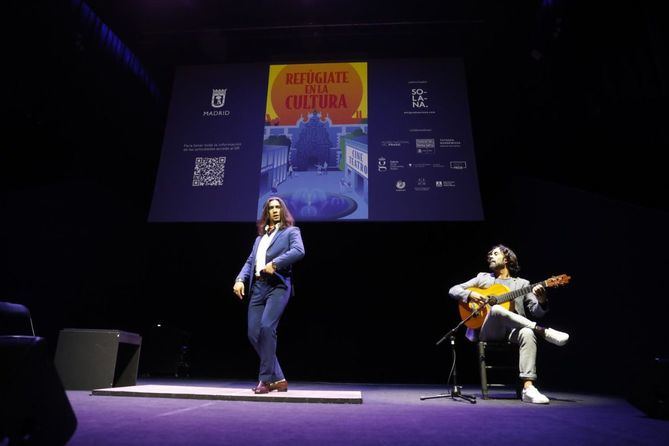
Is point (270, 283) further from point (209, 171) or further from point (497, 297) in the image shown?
point (209, 171)

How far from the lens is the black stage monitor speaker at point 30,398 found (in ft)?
3.07

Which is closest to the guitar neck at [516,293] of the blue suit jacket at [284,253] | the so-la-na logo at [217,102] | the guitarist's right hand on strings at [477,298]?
the guitarist's right hand on strings at [477,298]

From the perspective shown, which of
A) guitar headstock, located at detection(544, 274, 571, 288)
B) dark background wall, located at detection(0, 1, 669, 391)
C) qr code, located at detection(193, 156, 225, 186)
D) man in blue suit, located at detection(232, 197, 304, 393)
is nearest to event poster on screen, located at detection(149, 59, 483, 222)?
qr code, located at detection(193, 156, 225, 186)

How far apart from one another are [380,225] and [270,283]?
2.40 m

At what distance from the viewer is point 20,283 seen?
3.47 m

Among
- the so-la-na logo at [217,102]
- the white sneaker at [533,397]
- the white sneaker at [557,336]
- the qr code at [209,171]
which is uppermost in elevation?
the so-la-na logo at [217,102]

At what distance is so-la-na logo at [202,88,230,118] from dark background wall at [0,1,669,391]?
671 millimetres

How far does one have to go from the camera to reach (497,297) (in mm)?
3158

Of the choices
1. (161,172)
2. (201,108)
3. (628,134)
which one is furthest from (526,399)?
(201,108)

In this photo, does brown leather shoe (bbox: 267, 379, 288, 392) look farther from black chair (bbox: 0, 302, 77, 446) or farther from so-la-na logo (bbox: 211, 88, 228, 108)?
so-la-na logo (bbox: 211, 88, 228, 108)

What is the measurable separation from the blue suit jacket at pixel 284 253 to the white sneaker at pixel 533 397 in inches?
67.5

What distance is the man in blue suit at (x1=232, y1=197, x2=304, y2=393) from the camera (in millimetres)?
2803

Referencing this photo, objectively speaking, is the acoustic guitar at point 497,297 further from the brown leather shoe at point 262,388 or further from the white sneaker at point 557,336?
the brown leather shoe at point 262,388

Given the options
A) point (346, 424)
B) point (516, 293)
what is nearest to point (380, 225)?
point (516, 293)
